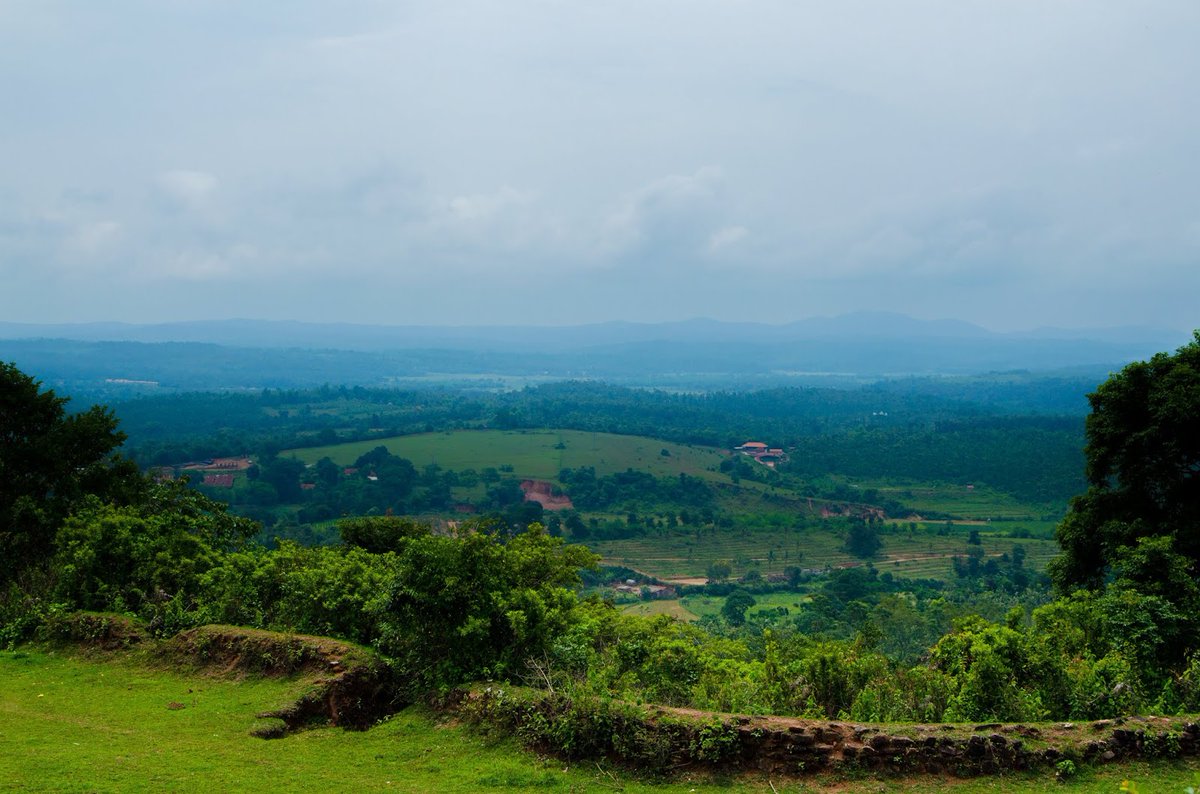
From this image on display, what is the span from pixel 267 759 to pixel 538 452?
96.7 meters

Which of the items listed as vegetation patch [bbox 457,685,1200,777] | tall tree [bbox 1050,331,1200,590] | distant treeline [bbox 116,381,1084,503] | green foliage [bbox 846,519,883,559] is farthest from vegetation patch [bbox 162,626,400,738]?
distant treeline [bbox 116,381,1084,503]

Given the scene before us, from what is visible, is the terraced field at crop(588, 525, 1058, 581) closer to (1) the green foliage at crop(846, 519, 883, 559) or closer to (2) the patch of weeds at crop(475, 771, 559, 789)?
(1) the green foliage at crop(846, 519, 883, 559)

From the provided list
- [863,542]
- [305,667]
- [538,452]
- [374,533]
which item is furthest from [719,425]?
[305,667]

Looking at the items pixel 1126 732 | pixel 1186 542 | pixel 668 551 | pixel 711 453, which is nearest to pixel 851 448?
→ pixel 711 453

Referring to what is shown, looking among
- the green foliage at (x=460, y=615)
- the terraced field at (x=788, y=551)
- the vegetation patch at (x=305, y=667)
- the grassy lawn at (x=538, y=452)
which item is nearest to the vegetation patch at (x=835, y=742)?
the green foliage at (x=460, y=615)

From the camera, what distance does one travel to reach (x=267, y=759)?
9078 millimetres

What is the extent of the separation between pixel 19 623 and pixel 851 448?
334 feet

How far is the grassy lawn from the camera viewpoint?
96375 millimetres

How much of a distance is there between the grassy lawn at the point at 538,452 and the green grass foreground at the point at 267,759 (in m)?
79.7

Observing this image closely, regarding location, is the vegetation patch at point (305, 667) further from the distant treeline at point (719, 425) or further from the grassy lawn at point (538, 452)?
the grassy lawn at point (538, 452)

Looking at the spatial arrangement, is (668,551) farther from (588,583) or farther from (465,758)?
(465,758)

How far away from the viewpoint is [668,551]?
218 feet

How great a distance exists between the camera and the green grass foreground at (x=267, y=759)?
27.5ft

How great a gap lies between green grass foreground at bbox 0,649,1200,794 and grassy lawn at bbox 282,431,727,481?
7975 cm
